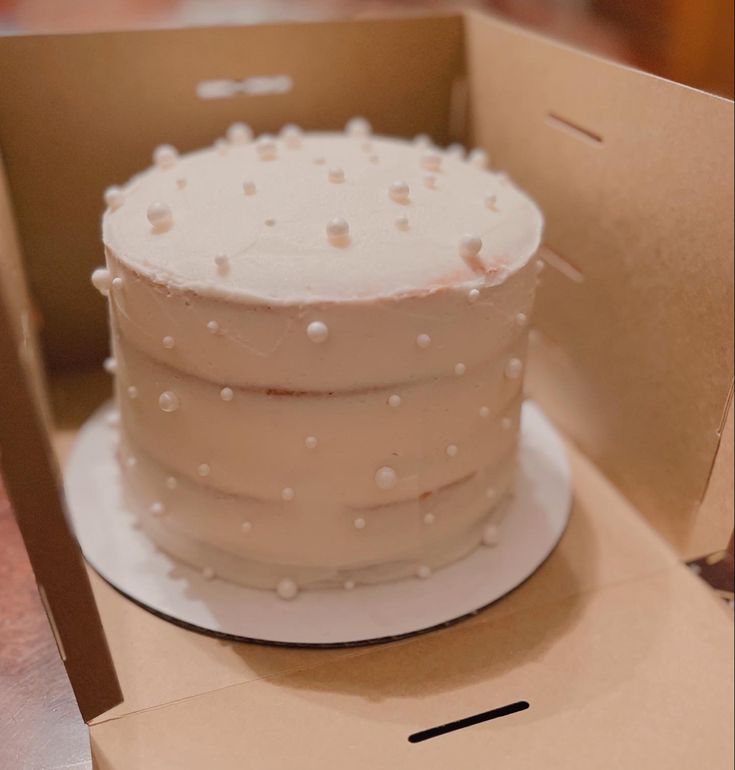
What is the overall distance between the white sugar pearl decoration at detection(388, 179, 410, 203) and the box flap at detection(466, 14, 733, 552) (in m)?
0.30

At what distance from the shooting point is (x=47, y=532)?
601 millimetres

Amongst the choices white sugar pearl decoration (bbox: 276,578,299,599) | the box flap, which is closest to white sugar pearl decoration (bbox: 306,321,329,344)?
white sugar pearl decoration (bbox: 276,578,299,599)

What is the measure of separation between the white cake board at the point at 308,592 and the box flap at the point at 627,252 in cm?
14

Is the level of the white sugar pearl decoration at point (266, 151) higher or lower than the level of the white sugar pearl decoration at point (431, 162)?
higher

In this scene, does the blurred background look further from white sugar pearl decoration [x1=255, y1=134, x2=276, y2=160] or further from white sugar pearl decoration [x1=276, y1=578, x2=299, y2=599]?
white sugar pearl decoration [x1=276, y1=578, x2=299, y2=599]

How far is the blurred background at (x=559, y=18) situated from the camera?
0.85 m

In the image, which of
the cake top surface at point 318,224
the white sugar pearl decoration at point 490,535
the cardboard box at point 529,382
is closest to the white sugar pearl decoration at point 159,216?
the cake top surface at point 318,224

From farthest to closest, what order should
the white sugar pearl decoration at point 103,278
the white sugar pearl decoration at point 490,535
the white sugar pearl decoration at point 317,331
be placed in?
the white sugar pearl decoration at point 490,535 → the white sugar pearl decoration at point 103,278 → the white sugar pearl decoration at point 317,331

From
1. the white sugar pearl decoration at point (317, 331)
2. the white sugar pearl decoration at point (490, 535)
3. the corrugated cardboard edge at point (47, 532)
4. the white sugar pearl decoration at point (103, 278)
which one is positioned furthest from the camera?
the white sugar pearl decoration at point (490, 535)

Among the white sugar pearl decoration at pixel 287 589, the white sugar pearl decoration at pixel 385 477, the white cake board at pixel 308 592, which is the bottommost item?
the white cake board at pixel 308 592

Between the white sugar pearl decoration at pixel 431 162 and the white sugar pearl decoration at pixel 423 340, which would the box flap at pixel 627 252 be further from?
the white sugar pearl decoration at pixel 423 340

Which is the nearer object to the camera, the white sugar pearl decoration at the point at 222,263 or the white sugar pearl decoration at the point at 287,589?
the white sugar pearl decoration at the point at 222,263

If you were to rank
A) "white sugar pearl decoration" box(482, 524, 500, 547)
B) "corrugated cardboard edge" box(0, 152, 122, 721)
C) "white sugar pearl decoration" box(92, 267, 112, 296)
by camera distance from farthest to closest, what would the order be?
1. "white sugar pearl decoration" box(482, 524, 500, 547)
2. "white sugar pearl decoration" box(92, 267, 112, 296)
3. "corrugated cardboard edge" box(0, 152, 122, 721)

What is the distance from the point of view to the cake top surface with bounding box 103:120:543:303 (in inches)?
28.5
